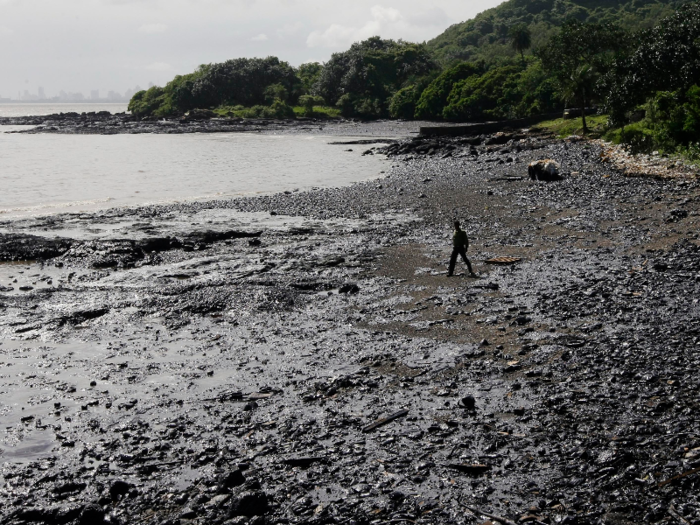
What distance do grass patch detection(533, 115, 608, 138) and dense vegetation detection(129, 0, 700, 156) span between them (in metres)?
1.61

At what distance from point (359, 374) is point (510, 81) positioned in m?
94.8

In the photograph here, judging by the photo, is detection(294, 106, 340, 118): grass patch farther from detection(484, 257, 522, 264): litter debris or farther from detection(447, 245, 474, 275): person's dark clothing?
detection(447, 245, 474, 275): person's dark clothing

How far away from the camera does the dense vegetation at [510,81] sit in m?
41.7

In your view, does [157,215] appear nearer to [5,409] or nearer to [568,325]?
[5,409]

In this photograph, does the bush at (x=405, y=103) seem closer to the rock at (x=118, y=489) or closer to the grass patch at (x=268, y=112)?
the grass patch at (x=268, y=112)

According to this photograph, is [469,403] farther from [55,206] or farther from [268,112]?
[268,112]

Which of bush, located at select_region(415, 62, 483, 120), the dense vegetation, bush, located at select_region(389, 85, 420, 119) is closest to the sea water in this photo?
the dense vegetation

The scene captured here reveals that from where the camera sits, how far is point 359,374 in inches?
461

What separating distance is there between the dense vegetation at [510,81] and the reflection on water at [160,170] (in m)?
19.6

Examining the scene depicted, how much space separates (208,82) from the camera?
509ft

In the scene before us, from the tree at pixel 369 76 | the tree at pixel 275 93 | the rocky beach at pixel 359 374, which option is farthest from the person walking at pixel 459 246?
the tree at pixel 275 93

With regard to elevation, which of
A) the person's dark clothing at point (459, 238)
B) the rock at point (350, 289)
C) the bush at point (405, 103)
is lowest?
the rock at point (350, 289)

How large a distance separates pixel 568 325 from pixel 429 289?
438 cm

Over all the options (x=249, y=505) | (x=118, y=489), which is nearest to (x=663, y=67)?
(x=249, y=505)
